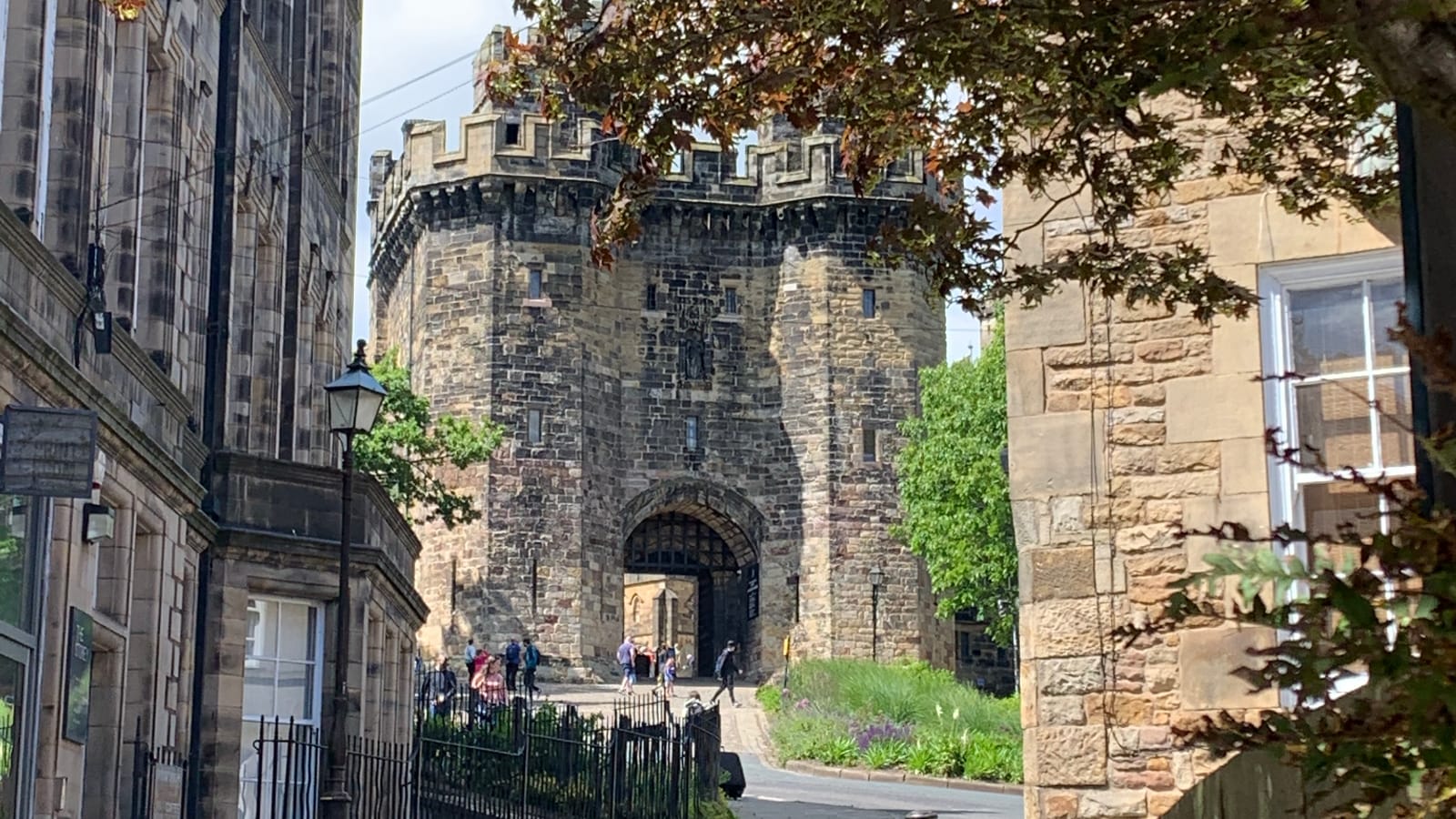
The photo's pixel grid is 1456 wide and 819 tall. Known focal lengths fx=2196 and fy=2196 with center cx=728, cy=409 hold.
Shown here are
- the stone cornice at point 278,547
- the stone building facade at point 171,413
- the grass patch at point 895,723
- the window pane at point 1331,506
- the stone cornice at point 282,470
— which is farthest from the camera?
the grass patch at point 895,723

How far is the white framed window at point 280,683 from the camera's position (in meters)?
17.5

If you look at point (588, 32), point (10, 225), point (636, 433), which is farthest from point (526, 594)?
point (588, 32)

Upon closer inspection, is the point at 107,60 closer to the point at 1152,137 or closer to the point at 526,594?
the point at 1152,137

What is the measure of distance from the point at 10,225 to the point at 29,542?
1.97 metres

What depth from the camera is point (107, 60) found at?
1565cm

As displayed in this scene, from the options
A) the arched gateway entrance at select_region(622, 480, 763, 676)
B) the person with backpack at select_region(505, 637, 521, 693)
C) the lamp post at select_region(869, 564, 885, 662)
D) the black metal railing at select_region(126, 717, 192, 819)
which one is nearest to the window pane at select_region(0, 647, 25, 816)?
the black metal railing at select_region(126, 717, 192, 819)

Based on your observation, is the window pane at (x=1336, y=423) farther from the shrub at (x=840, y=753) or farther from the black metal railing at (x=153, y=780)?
the shrub at (x=840, y=753)

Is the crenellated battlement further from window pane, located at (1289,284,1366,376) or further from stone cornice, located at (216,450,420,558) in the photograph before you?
window pane, located at (1289,284,1366,376)

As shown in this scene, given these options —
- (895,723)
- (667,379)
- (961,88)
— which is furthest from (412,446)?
(961,88)

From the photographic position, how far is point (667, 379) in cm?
5566

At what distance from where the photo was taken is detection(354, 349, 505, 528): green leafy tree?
41594mm

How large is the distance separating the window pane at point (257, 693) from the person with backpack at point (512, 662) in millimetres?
27752

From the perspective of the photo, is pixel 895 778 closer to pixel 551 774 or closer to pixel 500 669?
pixel 551 774

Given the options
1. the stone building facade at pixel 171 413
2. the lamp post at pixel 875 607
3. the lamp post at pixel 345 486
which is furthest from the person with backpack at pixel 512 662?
the lamp post at pixel 345 486
